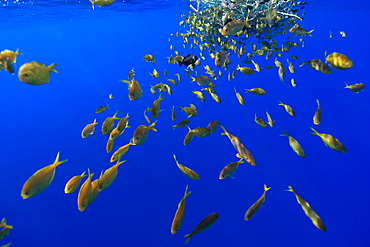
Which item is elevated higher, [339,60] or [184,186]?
[339,60]

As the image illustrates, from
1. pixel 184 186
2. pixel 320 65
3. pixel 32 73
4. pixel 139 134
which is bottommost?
pixel 184 186

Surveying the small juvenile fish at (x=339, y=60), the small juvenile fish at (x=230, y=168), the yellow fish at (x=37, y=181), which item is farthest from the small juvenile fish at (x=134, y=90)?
the small juvenile fish at (x=339, y=60)

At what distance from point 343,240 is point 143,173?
13032 mm

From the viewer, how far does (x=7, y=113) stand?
91.1 ft

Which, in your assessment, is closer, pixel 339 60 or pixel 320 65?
pixel 339 60

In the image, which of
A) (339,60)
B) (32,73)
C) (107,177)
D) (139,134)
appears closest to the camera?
(32,73)

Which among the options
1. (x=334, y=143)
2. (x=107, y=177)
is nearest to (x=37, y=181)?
(x=107, y=177)

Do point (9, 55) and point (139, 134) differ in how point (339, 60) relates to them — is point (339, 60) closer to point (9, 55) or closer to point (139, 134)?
point (139, 134)

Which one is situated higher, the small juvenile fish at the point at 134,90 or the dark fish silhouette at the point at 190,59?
the small juvenile fish at the point at 134,90

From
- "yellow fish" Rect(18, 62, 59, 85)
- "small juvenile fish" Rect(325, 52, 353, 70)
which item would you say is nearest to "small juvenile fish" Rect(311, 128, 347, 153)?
"small juvenile fish" Rect(325, 52, 353, 70)

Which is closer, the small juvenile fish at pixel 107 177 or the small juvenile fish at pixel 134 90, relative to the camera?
the small juvenile fish at pixel 107 177

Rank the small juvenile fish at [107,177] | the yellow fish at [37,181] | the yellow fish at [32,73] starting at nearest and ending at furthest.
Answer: the yellow fish at [37,181] → the yellow fish at [32,73] → the small juvenile fish at [107,177]

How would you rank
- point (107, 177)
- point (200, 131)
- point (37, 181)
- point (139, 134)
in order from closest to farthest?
point (37, 181), point (107, 177), point (139, 134), point (200, 131)

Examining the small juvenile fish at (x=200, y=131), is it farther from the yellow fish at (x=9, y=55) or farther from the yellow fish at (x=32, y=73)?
the yellow fish at (x=9, y=55)
